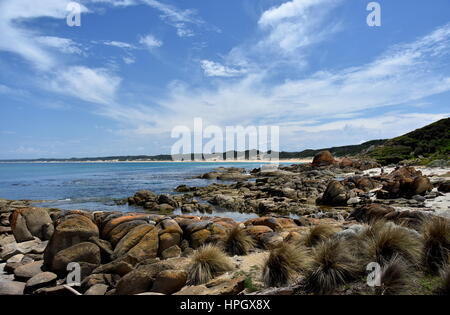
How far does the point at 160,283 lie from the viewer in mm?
5980

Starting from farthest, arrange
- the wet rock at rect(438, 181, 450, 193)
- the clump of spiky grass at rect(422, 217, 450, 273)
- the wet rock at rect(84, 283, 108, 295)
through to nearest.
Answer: the wet rock at rect(438, 181, 450, 193), the wet rock at rect(84, 283, 108, 295), the clump of spiky grass at rect(422, 217, 450, 273)

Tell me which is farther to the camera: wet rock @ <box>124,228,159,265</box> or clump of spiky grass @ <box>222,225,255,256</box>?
clump of spiky grass @ <box>222,225,255,256</box>

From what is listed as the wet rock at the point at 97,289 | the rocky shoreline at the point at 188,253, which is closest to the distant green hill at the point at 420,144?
the rocky shoreline at the point at 188,253

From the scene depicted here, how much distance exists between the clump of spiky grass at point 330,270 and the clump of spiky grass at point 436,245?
150 cm

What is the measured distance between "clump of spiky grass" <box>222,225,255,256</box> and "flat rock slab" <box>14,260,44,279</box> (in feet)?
17.1

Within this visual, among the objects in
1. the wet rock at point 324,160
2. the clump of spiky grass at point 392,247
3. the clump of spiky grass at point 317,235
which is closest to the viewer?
the clump of spiky grass at point 392,247

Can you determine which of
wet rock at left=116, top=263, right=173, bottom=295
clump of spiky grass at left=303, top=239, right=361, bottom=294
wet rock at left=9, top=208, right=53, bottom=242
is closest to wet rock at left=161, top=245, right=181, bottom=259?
wet rock at left=116, top=263, right=173, bottom=295

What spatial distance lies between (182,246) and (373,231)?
5.62 metres

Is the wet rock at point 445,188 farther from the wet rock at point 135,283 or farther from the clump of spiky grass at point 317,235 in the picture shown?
the wet rock at point 135,283

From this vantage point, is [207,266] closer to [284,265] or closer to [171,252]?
[284,265]

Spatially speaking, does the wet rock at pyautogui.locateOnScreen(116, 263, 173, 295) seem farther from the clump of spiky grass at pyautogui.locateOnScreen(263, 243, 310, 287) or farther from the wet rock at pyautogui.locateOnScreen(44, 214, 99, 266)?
the wet rock at pyautogui.locateOnScreen(44, 214, 99, 266)

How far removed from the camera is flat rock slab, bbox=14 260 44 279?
24.2 feet

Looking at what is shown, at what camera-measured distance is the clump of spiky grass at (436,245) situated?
5.45m
